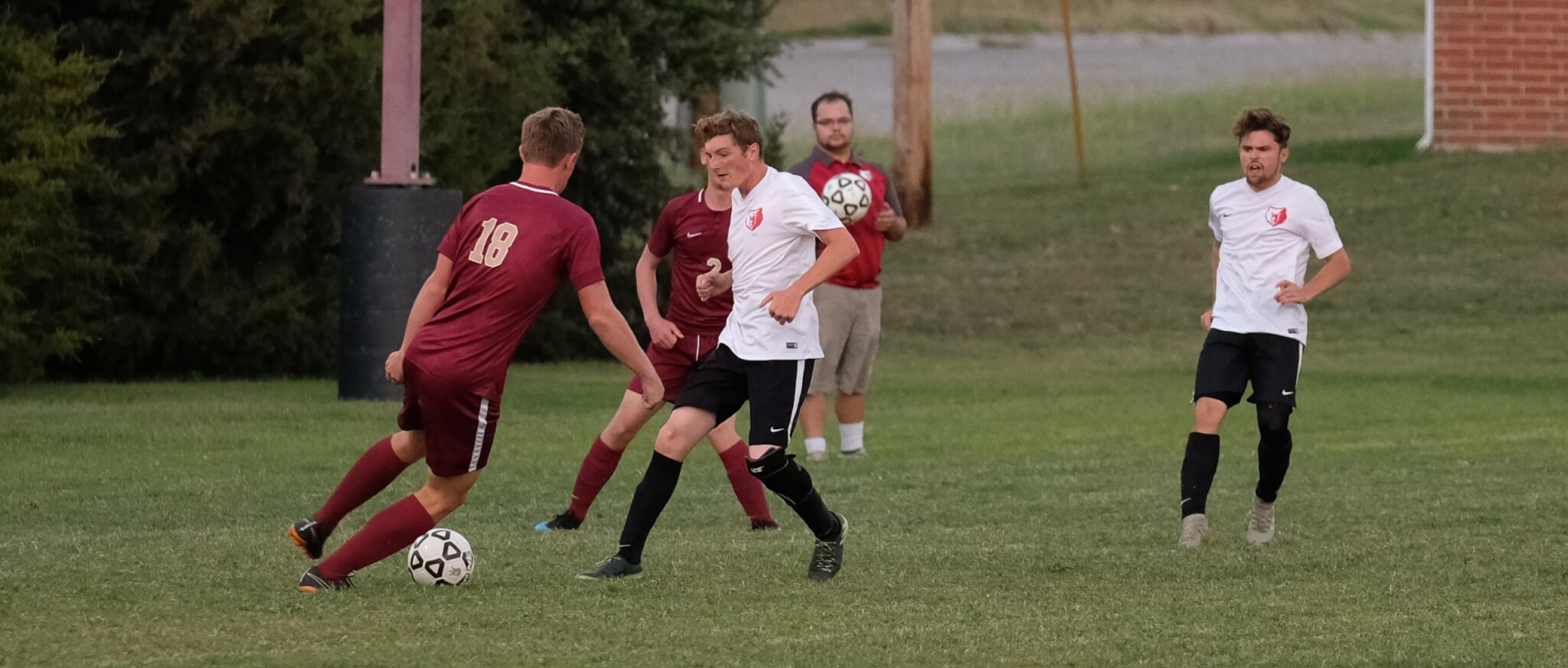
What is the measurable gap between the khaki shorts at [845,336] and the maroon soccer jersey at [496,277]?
569cm

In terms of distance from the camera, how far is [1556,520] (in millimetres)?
9820

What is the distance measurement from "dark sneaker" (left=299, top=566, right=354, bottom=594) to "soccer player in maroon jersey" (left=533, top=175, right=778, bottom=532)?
2333mm

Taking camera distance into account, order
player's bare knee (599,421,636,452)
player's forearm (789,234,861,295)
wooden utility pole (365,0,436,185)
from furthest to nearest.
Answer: wooden utility pole (365,0,436,185) < player's bare knee (599,421,636,452) < player's forearm (789,234,861,295)

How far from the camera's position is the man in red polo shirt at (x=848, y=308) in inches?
494

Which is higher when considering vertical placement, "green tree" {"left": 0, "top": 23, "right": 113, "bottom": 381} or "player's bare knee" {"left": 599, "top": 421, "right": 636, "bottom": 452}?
"green tree" {"left": 0, "top": 23, "right": 113, "bottom": 381}

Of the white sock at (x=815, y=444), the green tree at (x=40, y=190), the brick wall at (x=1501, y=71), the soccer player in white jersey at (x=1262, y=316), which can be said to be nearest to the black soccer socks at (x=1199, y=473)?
the soccer player in white jersey at (x=1262, y=316)

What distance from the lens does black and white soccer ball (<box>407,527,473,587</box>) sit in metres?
7.54

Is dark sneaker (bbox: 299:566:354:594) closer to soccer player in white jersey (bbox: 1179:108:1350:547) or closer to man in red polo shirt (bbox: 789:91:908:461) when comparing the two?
soccer player in white jersey (bbox: 1179:108:1350:547)

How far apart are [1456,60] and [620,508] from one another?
2182 cm

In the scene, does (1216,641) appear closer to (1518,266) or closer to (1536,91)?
(1518,266)

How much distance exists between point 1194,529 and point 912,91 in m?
19.1

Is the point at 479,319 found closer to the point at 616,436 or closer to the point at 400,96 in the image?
the point at 616,436

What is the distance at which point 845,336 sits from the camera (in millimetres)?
12914

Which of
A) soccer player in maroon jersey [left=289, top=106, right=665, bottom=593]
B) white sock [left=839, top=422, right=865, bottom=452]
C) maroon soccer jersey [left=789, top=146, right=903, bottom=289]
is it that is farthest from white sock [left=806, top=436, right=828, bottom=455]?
soccer player in maroon jersey [left=289, top=106, right=665, bottom=593]
